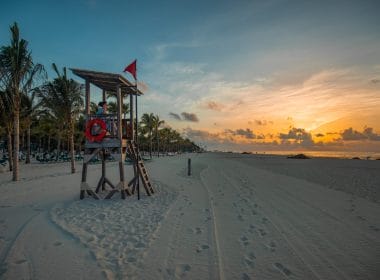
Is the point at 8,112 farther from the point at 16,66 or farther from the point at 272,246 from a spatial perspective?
the point at 272,246

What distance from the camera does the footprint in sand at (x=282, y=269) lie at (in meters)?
3.78

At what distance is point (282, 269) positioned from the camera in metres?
3.91

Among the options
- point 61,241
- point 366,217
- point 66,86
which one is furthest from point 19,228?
point 66,86

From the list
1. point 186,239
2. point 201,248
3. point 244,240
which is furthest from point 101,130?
point 244,240

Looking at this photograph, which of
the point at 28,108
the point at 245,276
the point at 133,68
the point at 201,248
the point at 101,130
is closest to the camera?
the point at 245,276

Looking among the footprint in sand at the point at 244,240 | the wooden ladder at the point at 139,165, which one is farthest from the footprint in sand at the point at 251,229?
the wooden ladder at the point at 139,165

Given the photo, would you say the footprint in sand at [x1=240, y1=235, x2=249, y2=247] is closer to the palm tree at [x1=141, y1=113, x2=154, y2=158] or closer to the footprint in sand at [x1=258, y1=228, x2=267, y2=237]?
the footprint in sand at [x1=258, y1=228, x2=267, y2=237]

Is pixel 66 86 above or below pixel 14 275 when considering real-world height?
above

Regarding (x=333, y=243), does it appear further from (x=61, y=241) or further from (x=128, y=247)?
(x=61, y=241)

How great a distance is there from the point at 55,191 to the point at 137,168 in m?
4.19

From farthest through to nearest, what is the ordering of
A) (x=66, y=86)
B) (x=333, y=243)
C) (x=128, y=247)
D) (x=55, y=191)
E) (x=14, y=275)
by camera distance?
(x=66, y=86), (x=55, y=191), (x=333, y=243), (x=128, y=247), (x=14, y=275)

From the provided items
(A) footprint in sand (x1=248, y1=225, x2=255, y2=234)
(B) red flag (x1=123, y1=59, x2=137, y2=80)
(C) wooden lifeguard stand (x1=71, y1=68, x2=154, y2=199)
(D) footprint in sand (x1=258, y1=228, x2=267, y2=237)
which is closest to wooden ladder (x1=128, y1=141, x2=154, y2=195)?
(C) wooden lifeguard stand (x1=71, y1=68, x2=154, y2=199)

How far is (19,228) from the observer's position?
18.5 ft

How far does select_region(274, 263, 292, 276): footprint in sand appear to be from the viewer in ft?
12.4
